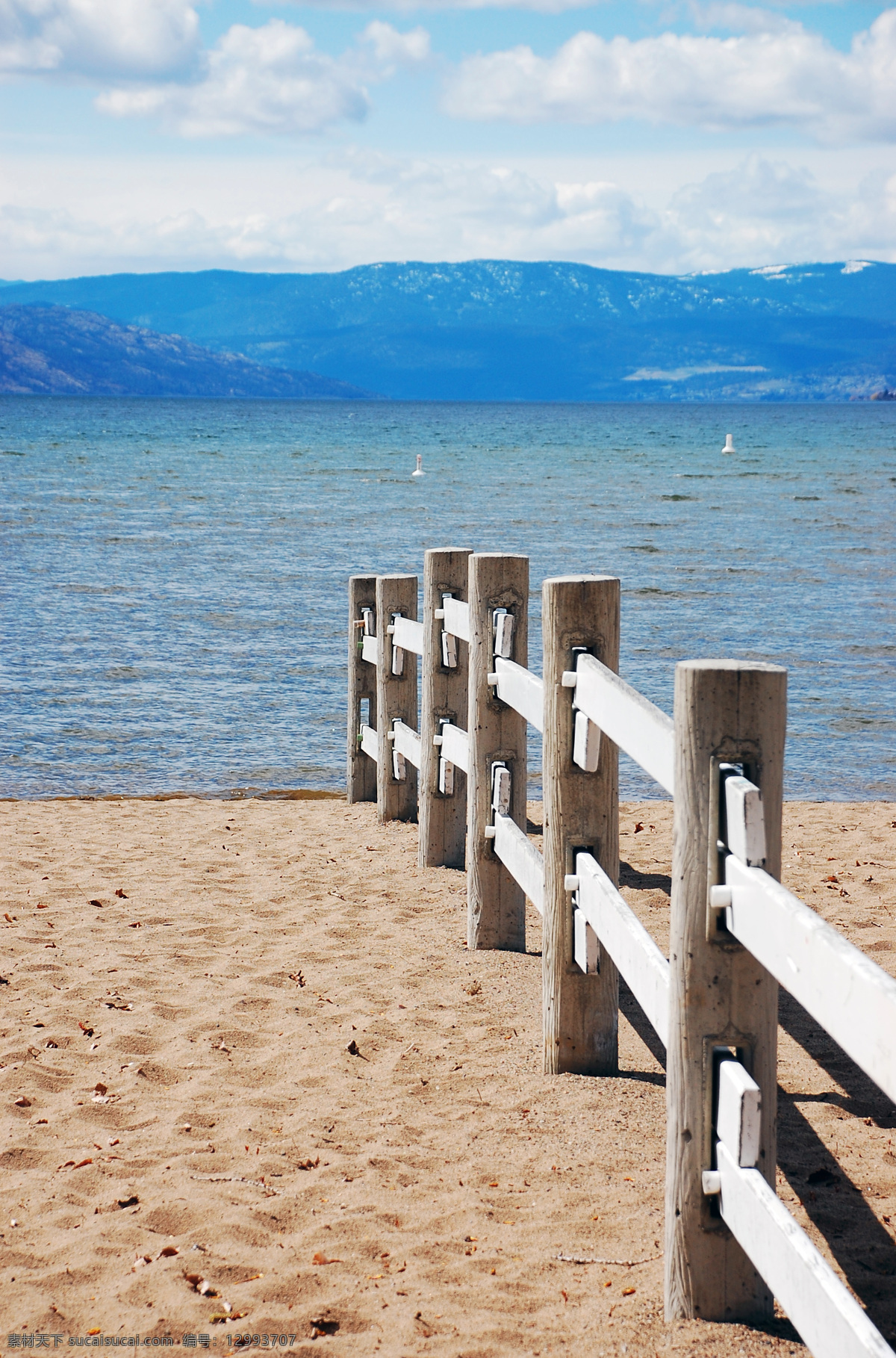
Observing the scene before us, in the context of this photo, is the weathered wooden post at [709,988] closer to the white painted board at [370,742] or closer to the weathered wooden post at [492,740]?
the weathered wooden post at [492,740]

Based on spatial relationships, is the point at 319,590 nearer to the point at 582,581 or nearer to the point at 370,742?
the point at 370,742

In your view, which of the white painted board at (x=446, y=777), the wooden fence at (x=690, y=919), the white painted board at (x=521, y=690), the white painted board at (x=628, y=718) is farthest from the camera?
the white painted board at (x=446, y=777)

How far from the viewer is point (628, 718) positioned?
3309 mm

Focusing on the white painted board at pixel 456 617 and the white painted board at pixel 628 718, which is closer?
the white painted board at pixel 628 718

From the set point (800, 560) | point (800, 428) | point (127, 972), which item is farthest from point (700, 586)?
point (800, 428)

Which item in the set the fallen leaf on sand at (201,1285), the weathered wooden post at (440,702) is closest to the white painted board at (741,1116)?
the fallen leaf on sand at (201,1285)

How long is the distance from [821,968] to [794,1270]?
631mm

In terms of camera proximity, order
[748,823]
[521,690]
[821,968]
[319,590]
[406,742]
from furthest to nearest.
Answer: [319,590] → [406,742] → [521,690] → [748,823] → [821,968]

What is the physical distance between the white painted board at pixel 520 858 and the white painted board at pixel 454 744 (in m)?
0.57

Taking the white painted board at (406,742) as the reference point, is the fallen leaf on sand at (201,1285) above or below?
below

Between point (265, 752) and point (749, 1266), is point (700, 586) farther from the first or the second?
point (749, 1266)

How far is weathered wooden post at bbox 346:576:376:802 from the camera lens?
28.6 feet

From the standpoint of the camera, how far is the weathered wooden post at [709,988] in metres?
2.57

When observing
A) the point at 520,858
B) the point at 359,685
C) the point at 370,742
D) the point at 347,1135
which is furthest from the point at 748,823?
the point at 359,685
